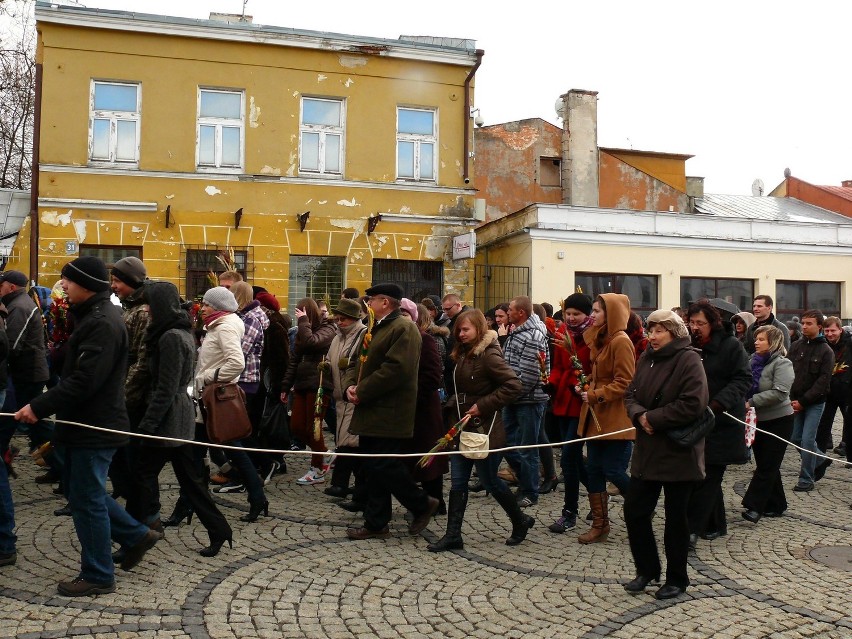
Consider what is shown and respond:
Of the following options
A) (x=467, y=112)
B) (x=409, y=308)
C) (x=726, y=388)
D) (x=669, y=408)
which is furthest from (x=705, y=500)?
(x=467, y=112)

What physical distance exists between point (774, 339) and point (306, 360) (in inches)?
178

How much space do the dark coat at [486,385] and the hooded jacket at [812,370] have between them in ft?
11.9

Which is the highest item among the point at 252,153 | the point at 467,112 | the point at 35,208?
the point at 467,112

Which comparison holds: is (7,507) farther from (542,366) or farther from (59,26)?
(59,26)

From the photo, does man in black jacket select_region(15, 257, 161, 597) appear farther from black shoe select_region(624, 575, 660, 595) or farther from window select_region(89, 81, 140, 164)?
window select_region(89, 81, 140, 164)

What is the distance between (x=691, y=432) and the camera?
5309 mm

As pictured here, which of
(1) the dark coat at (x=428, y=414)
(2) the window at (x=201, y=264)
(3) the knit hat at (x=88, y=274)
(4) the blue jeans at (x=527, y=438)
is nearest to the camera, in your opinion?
(3) the knit hat at (x=88, y=274)

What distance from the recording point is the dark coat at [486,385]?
261 inches

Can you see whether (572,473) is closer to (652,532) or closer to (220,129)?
(652,532)

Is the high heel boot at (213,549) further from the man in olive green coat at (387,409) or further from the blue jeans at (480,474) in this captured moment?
the blue jeans at (480,474)

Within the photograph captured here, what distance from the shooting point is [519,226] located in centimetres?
2039

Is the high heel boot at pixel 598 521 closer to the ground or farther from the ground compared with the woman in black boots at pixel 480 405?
closer to the ground

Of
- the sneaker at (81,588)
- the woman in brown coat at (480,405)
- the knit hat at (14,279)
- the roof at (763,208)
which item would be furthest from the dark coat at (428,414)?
the roof at (763,208)

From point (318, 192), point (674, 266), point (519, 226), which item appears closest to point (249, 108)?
point (318, 192)
